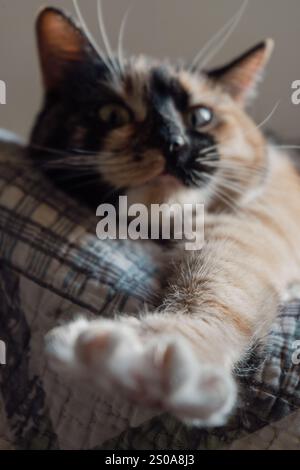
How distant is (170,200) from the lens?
106cm

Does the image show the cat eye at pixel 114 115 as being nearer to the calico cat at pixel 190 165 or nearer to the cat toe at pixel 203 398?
→ the calico cat at pixel 190 165

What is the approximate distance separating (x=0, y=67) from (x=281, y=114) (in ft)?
2.89

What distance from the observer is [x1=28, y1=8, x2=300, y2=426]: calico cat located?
0.84 metres

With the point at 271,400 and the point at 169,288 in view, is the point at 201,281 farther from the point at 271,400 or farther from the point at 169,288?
the point at 271,400

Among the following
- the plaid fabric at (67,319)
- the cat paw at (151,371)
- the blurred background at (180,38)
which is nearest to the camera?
the cat paw at (151,371)

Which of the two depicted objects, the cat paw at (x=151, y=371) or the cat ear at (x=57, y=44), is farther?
the cat ear at (x=57, y=44)

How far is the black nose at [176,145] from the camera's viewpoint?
0.98 m

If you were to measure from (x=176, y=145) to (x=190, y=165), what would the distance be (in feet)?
0.18

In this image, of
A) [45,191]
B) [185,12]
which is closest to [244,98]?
[185,12]
